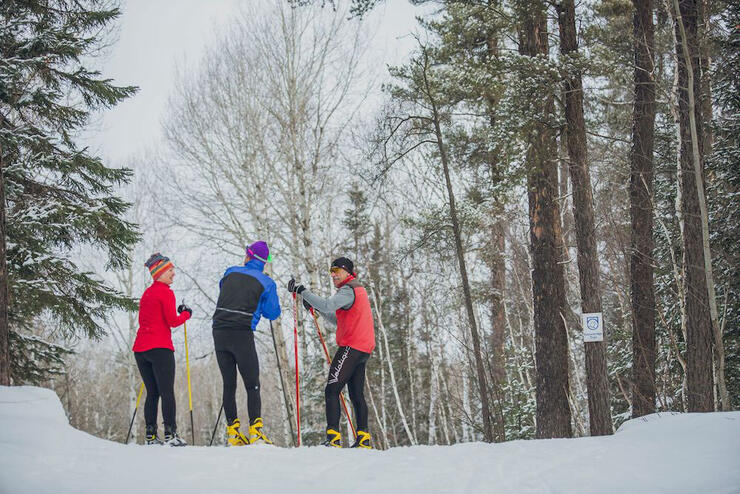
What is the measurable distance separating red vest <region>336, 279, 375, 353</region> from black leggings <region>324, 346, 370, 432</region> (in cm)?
7

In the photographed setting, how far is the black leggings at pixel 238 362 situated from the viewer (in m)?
5.24

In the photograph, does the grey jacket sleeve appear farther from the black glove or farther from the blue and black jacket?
the blue and black jacket

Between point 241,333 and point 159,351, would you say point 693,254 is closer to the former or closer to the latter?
point 241,333

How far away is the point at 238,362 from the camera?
527cm

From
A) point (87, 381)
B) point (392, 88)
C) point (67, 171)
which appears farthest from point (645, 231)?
point (87, 381)

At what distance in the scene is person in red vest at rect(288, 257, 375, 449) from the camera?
5.39 m

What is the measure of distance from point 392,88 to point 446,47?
238cm

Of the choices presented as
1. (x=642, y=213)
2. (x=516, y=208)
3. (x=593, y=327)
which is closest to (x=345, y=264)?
(x=593, y=327)

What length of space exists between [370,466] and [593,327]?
530 centimetres

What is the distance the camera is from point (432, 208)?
41.9 feet

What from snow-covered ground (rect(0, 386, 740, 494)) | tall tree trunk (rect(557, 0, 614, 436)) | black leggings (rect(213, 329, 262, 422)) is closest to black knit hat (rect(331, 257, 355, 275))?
black leggings (rect(213, 329, 262, 422))

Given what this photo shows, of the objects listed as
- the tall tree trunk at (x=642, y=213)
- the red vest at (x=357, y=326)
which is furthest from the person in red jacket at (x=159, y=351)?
the tall tree trunk at (x=642, y=213)

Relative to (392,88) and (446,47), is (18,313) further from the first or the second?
(446,47)

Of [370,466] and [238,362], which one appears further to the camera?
[238,362]
